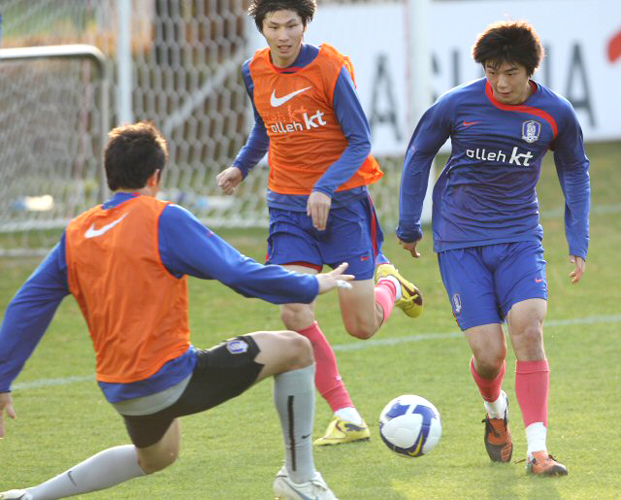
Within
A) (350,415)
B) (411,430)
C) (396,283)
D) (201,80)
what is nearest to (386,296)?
(396,283)

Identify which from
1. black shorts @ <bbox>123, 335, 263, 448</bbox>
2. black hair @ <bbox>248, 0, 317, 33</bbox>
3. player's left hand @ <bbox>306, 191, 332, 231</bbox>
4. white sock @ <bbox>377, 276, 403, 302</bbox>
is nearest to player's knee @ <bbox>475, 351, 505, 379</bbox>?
player's left hand @ <bbox>306, 191, 332, 231</bbox>

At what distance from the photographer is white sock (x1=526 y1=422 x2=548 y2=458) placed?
458 cm

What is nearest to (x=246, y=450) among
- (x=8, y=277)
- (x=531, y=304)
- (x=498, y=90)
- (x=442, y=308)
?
(x=531, y=304)

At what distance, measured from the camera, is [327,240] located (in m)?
5.51

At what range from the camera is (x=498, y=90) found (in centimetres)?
471

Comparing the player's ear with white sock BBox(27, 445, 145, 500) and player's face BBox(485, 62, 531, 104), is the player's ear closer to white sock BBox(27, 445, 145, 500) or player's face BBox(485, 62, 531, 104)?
white sock BBox(27, 445, 145, 500)

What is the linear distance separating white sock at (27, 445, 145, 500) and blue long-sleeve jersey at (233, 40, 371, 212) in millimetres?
1504

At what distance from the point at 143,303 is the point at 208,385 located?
376mm

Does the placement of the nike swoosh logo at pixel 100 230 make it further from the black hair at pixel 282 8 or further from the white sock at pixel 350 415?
the white sock at pixel 350 415

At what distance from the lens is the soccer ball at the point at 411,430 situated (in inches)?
182

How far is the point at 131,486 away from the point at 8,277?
533 cm

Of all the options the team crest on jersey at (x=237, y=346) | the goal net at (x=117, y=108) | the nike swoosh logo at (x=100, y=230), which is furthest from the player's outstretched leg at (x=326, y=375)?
the goal net at (x=117, y=108)

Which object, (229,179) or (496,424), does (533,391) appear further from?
(229,179)

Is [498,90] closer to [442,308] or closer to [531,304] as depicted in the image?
[531,304]
